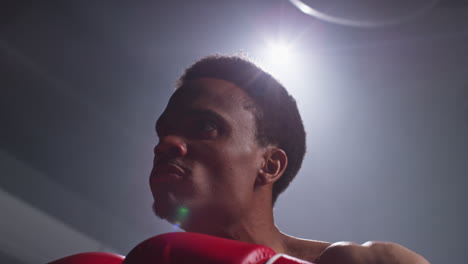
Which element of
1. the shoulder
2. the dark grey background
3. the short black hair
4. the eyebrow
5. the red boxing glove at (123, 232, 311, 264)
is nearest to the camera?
the red boxing glove at (123, 232, 311, 264)

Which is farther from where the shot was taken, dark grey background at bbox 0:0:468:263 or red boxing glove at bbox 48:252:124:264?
dark grey background at bbox 0:0:468:263

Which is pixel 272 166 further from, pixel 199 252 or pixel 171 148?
pixel 199 252

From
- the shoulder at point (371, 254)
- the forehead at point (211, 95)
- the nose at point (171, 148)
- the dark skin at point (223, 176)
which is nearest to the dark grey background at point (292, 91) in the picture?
the forehead at point (211, 95)

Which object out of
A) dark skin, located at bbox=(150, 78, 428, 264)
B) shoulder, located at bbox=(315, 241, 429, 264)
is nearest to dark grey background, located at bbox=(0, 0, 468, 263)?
dark skin, located at bbox=(150, 78, 428, 264)

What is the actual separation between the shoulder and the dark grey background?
206cm

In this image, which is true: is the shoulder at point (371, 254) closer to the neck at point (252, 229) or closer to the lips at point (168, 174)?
the neck at point (252, 229)

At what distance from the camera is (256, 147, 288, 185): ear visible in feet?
3.50

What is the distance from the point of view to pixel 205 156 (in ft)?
3.10

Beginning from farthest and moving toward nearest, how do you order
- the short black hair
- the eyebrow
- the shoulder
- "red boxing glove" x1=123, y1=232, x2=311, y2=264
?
the short black hair, the eyebrow, the shoulder, "red boxing glove" x1=123, y1=232, x2=311, y2=264

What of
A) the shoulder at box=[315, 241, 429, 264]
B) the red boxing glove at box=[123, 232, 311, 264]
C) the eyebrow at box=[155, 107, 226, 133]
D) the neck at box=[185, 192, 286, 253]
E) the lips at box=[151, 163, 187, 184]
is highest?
the eyebrow at box=[155, 107, 226, 133]

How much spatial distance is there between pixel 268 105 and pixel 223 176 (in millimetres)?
355

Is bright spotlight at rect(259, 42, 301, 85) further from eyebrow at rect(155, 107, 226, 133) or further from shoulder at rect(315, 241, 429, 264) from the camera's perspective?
shoulder at rect(315, 241, 429, 264)

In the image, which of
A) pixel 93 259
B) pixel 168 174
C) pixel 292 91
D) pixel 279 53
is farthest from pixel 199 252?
pixel 292 91

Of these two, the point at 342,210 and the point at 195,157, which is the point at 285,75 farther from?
the point at 195,157
